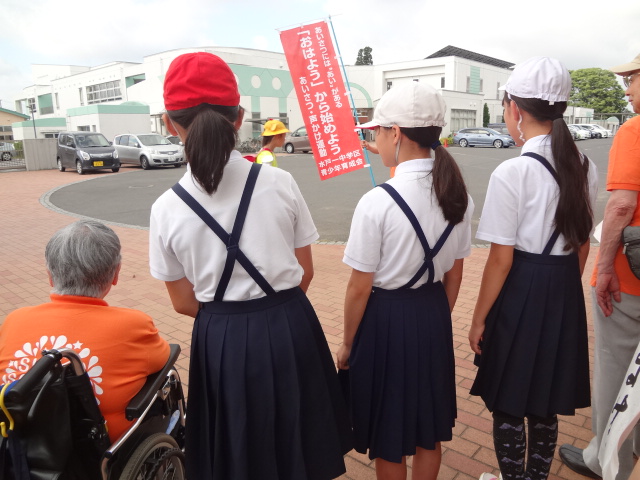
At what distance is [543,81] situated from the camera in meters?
1.81

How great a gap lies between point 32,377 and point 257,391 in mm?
663

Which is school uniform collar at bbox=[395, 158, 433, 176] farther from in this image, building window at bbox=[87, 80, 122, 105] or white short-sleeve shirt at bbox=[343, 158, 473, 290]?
building window at bbox=[87, 80, 122, 105]

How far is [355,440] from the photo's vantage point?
193cm

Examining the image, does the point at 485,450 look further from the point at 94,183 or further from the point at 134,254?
the point at 94,183

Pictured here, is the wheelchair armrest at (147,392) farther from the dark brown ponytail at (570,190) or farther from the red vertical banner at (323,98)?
the red vertical banner at (323,98)

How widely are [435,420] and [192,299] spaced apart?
1.07 metres

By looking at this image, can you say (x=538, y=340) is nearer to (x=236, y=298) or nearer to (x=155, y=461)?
(x=236, y=298)

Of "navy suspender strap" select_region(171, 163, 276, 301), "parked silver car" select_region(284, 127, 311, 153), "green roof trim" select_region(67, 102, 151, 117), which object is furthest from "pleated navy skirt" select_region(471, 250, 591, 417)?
"green roof trim" select_region(67, 102, 151, 117)

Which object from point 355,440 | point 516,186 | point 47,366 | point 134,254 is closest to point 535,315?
point 516,186

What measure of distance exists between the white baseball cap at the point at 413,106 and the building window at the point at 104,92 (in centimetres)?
4147

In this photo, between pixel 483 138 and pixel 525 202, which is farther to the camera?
pixel 483 138

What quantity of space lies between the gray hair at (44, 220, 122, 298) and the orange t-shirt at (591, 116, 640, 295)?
2042 mm

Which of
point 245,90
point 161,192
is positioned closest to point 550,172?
point 161,192

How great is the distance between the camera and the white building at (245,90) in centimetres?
3177
